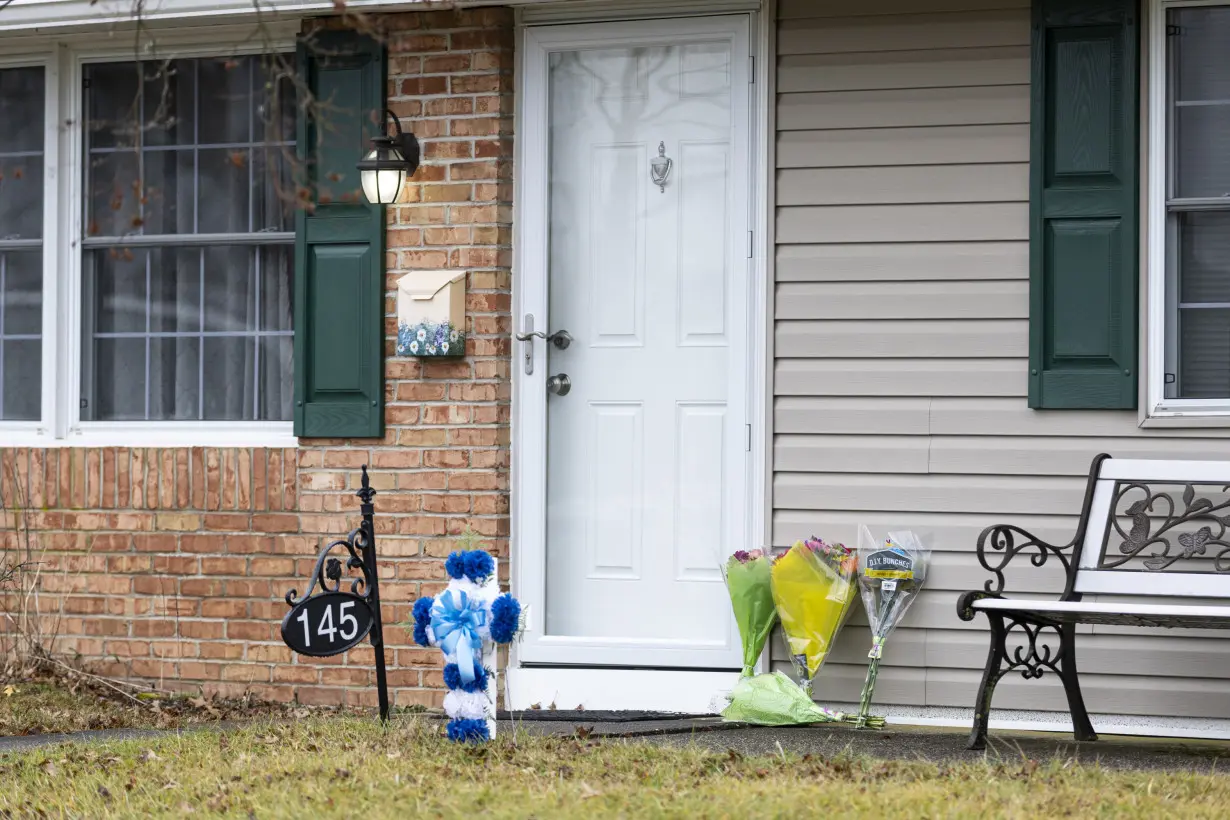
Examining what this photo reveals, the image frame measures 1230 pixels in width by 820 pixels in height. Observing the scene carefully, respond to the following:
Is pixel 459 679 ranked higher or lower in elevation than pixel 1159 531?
lower

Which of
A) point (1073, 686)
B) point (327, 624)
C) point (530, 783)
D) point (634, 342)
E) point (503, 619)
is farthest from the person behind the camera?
point (634, 342)

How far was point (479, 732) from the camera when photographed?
4.78m

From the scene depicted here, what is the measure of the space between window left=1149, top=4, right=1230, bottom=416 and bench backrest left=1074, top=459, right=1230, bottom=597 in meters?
0.29

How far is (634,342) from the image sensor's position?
240 inches

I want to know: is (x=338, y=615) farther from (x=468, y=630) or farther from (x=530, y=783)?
(x=530, y=783)

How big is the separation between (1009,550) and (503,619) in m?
1.81

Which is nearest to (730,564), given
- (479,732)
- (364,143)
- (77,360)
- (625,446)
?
(625,446)

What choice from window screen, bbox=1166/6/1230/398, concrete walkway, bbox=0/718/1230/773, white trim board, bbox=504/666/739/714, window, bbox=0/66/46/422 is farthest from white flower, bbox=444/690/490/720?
window, bbox=0/66/46/422

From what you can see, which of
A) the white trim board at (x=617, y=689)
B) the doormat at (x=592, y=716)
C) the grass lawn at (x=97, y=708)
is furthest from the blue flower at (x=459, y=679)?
the grass lawn at (x=97, y=708)

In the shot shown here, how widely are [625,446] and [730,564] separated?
2.21 ft

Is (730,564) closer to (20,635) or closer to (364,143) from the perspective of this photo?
(364,143)

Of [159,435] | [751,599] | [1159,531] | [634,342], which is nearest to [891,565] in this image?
[751,599]

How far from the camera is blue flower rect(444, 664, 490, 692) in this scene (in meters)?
4.70

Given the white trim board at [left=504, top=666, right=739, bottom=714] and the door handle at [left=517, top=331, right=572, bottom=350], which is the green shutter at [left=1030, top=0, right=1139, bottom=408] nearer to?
the white trim board at [left=504, top=666, right=739, bottom=714]
